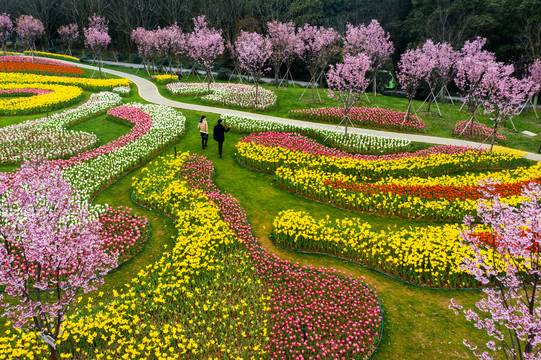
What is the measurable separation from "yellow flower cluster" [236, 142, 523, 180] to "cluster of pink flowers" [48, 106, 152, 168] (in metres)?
6.38

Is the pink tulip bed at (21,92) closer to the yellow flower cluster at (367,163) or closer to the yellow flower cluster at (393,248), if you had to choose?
the yellow flower cluster at (367,163)

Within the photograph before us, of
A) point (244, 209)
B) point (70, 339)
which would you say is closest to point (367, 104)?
point (244, 209)

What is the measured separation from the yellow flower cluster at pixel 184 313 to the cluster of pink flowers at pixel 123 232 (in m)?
1.24

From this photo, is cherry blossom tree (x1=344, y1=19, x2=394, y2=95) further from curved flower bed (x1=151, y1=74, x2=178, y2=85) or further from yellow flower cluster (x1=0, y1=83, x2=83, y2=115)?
yellow flower cluster (x1=0, y1=83, x2=83, y2=115)

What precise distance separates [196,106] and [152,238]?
19676mm

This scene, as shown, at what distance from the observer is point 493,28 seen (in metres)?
39.2

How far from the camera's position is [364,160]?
16.5m

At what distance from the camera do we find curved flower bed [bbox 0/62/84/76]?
39991mm

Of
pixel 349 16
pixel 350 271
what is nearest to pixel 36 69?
pixel 350 271

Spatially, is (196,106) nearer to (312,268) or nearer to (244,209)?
(244,209)

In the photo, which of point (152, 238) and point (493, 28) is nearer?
point (152, 238)

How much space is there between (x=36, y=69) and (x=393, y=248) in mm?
47719

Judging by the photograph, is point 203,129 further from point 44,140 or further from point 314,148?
point 44,140

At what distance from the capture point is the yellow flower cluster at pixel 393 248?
9305mm
